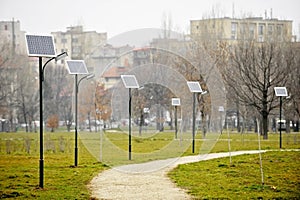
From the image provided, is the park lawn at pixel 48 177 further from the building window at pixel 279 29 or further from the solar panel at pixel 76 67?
the building window at pixel 279 29

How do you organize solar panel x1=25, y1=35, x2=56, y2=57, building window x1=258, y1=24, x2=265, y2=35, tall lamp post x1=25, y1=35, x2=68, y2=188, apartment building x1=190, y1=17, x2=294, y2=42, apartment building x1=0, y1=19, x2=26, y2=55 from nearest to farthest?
tall lamp post x1=25, y1=35, x2=68, y2=188 → solar panel x1=25, y1=35, x2=56, y2=57 → apartment building x1=190, y1=17, x2=294, y2=42 → building window x1=258, y1=24, x2=265, y2=35 → apartment building x1=0, y1=19, x2=26, y2=55

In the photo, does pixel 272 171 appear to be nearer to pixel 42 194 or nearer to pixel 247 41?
pixel 42 194

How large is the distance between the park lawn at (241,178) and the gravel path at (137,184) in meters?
0.43

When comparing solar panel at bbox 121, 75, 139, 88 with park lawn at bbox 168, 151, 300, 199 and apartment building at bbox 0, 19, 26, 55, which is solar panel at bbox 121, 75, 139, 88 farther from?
apartment building at bbox 0, 19, 26, 55

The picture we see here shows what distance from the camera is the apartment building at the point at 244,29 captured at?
67438 millimetres

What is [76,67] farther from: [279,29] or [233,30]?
[233,30]

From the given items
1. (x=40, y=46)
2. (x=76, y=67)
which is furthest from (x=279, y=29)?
(x=40, y=46)

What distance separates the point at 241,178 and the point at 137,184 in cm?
362

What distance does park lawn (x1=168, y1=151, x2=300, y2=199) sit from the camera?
15.4 meters

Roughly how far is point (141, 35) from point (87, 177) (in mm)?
12298

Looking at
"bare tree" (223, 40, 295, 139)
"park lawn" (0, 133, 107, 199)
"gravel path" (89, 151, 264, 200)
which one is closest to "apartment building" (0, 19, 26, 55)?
"bare tree" (223, 40, 295, 139)

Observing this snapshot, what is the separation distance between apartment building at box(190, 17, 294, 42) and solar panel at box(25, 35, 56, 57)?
4831 cm

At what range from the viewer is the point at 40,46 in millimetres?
17312

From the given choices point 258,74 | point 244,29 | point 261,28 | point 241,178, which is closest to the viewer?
point 241,178
